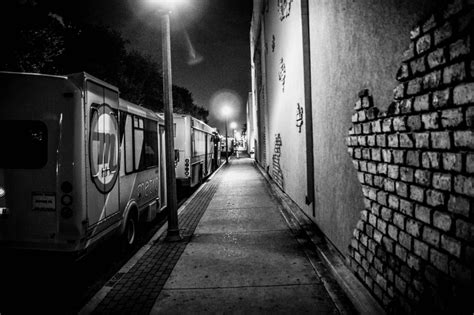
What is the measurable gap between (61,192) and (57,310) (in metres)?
1.45

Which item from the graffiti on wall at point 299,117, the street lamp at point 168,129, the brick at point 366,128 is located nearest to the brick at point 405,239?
the brick at point 366,128

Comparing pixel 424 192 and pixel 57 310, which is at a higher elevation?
pixel 424 192

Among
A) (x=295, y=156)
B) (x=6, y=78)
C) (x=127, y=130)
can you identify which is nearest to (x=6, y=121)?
(x=6, y=78)

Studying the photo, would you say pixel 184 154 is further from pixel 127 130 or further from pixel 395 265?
pixel 395 265

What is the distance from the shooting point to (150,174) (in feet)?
24.0

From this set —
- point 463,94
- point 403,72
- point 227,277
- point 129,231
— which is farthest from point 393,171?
point 129,231

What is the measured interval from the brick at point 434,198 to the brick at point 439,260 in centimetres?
33

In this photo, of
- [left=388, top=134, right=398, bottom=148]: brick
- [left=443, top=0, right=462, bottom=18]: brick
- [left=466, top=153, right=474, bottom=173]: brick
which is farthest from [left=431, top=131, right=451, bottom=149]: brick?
[left=443, top=0, right=462, bottom=18]: brick

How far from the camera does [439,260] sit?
2.11 m

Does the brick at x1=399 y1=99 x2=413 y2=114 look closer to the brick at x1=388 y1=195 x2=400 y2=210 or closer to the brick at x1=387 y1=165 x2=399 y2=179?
the brick at x1=387 y1=165 x2=399 y2=179

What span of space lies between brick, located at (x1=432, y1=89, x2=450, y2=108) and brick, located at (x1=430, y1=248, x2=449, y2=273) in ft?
3.29

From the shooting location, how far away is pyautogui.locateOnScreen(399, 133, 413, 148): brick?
2459 mm

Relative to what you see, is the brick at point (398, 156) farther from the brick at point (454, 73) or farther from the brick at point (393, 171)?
A: the brick at point (454, 73)

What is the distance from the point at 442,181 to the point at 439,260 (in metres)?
0.55
